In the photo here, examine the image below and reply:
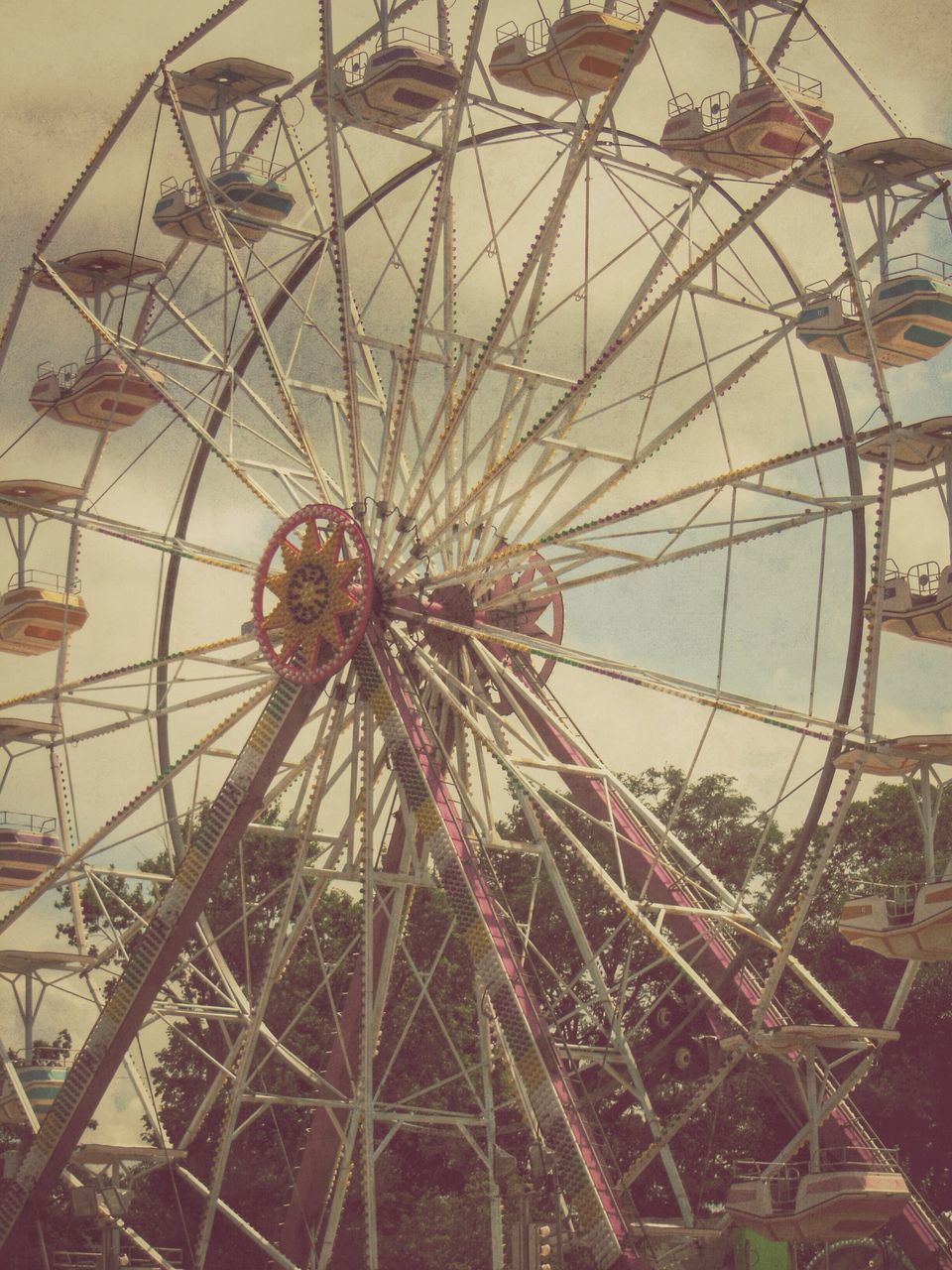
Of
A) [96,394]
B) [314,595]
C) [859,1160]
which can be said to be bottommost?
[859,1160]

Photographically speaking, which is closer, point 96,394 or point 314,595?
point 314,595

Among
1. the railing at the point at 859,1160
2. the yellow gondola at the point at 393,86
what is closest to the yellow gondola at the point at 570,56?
the yellow gondola at the point at 393,86

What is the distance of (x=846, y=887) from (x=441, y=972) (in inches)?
327

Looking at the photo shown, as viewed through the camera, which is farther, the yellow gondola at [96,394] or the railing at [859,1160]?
the yellow gondola at [96,394]

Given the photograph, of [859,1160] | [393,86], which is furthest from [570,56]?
[859,1160]

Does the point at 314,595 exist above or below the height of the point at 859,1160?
above

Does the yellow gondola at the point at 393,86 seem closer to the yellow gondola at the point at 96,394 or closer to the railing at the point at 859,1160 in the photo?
the yellow gondola at the point at 96,394

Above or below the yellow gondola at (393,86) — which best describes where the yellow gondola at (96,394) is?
→ below

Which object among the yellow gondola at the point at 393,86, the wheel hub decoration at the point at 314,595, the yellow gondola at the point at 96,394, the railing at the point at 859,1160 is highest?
the yellow gondola at the point at 393,86

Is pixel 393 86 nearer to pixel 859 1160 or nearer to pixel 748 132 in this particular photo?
pixel 748 132

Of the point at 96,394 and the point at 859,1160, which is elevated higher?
the point at 96,394

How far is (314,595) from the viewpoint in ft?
89.7

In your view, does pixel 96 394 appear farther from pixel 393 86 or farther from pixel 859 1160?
pixel 859 1160

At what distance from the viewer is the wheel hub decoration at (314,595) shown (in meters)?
26.9
